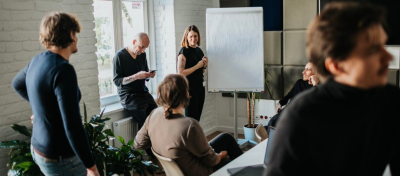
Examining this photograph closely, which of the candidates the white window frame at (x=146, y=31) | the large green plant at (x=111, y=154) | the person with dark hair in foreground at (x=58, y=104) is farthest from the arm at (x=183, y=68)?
the person with dark hair in foreground at (x=58, y=104)

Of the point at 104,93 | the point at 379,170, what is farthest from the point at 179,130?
the point at 104,93

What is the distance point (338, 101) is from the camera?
0.92 metres

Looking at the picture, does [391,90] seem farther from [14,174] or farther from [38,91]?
[14,174]

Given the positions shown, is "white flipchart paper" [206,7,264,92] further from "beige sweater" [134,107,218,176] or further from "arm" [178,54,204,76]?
"beige sweater" [134,107,218,176]

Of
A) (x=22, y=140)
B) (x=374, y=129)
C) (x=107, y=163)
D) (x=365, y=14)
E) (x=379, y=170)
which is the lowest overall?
(x=107, y=163)

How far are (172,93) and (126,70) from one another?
1689mm

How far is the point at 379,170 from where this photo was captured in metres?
1.06

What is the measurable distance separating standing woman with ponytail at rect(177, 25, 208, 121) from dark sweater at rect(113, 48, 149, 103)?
0.51 m

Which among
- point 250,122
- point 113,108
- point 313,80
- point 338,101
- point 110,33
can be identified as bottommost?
point 250,122

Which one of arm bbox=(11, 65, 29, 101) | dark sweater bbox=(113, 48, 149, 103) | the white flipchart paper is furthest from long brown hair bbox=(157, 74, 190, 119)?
the white flipchart paper

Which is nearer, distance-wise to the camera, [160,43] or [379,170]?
[379,170]

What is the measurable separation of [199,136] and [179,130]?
0.43ft

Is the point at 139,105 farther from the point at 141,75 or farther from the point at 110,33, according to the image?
the point at 110,33

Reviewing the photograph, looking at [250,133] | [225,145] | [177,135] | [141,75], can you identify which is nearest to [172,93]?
[177,135]
